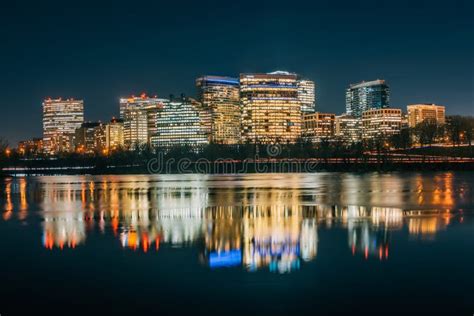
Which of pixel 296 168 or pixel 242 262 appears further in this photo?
pixel 296 168

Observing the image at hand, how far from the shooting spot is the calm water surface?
1126 cm

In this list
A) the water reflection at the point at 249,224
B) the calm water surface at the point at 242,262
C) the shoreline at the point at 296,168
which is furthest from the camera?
the shoreline at the point at 296,168

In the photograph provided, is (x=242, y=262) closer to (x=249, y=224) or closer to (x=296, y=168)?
(x=249, y=224)

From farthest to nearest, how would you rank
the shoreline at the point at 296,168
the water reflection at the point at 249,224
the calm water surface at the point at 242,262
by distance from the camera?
the shoreline at the point at 296,168 < the water reflection at the point at 249,224 < the calm water surface at the point at 242,262

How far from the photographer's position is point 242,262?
14672 millimetres

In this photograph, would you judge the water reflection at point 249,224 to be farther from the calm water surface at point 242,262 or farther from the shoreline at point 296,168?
the shoreline at point 296,168

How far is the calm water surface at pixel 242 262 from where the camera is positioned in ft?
36.9

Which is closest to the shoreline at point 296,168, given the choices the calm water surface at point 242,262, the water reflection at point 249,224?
the water reflection at point 249,224

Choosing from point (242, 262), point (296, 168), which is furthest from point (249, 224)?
point (296, 168)

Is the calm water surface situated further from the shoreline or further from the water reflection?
the shoreline

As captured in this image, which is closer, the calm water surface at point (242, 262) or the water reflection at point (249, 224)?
the calm water surface at point (242, 262)

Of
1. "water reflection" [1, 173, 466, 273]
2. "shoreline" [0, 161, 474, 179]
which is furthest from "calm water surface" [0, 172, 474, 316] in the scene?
"shoreline" [0, 161, 474, 179]

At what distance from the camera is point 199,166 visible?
423 ft

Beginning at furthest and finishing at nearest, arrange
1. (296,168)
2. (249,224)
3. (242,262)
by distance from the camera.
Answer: (296,168) → (249,224) → (242,262)
